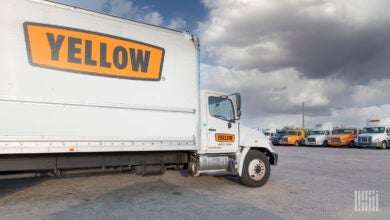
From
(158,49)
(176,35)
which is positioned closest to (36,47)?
(158,49)

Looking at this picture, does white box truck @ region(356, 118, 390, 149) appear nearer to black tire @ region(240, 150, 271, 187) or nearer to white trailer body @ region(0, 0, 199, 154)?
black tire @ region(240, 150, 271, 187)

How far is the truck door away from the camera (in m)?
6.95

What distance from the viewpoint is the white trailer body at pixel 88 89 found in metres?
4.67

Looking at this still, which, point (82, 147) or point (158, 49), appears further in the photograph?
point (158, 49)

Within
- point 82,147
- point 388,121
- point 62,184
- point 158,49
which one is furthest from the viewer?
point 388,121

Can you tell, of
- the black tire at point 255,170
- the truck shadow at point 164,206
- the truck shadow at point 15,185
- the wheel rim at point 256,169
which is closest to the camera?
the truck shadow at point 164,206

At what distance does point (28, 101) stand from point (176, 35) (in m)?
3.25

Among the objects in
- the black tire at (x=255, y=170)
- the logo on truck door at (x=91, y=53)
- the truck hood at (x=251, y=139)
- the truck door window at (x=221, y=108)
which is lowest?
→ the black tire at (x=255, y=170)

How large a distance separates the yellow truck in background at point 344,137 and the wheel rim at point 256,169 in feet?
81.0

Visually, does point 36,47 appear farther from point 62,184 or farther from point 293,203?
point 293,203

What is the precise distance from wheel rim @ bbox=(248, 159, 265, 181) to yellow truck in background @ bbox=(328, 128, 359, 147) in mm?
24687

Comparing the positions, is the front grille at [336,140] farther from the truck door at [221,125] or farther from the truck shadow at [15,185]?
the truck shadow at [15,185]

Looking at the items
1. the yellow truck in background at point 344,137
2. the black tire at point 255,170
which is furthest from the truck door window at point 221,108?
the yellow truck in background at point 344,137

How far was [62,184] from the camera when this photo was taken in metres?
7.32
